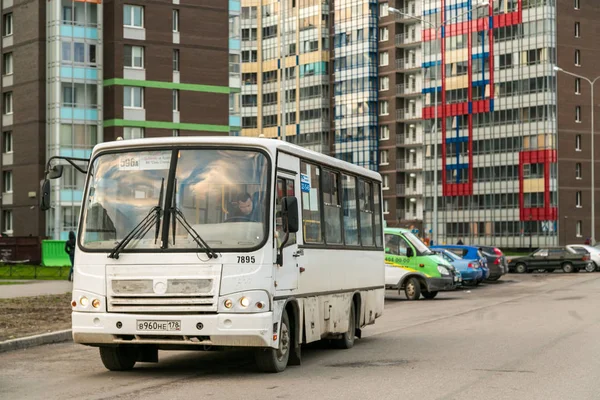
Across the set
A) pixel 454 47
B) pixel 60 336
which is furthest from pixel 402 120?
pixel 60 336

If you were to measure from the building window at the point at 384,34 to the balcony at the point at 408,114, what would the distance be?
313 inches

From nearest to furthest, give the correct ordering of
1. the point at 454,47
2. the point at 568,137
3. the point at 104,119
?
the point at 104,119 → the point at 568,137 → the point at 454,47

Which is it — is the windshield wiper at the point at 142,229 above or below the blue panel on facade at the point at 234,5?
below

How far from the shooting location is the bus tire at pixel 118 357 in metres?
13.4

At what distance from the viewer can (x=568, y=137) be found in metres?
107

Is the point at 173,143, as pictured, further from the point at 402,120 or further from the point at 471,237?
the point at 402,120

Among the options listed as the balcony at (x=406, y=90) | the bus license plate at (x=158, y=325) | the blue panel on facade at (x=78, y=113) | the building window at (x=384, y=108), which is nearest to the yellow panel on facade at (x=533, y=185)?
the balcony at (x=406, y=90)

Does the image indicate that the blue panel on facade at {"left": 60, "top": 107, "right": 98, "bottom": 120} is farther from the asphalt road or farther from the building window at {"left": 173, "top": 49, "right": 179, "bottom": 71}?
the asphalt road


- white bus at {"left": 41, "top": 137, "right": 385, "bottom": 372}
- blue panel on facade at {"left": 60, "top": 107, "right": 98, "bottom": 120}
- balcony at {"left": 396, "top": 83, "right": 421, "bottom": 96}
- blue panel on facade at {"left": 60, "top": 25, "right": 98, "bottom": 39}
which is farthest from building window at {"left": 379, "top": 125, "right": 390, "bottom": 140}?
white bus at {"left": 41, "top": 137, "right": 385, "bottom": 372}

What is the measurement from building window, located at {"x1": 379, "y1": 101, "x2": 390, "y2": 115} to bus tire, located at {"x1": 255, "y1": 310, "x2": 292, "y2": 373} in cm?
11050

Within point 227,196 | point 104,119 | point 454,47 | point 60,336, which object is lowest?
point 60,336

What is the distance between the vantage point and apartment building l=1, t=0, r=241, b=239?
240ft

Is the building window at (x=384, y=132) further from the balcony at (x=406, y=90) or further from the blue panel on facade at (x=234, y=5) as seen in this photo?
the blue panel on facade at (x=234, y=5)

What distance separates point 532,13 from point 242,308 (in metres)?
99.5
